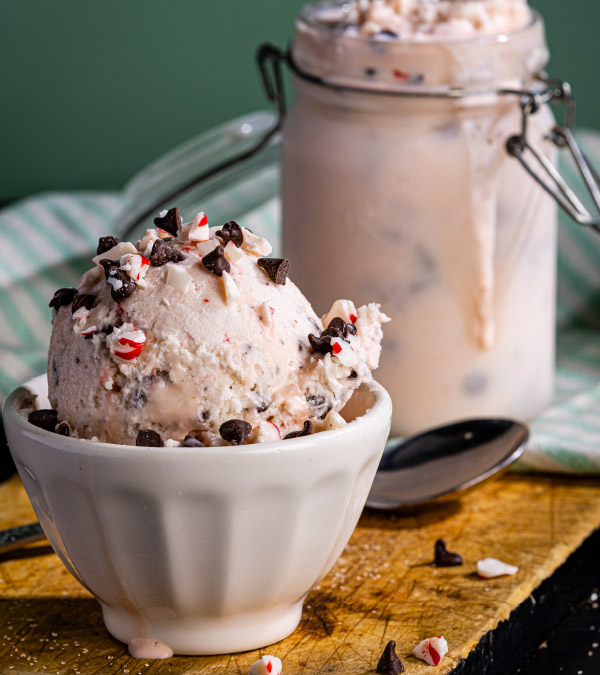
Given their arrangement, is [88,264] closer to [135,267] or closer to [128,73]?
[128,73]

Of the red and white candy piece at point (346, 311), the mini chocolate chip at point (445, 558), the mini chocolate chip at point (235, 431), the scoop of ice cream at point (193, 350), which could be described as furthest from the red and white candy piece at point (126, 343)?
the mini chocolate chip at point (445, 558)

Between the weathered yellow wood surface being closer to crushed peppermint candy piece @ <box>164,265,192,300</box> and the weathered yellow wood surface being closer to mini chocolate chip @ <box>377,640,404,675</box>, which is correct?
mini chocolate chip @ <box>377,640,404,675</box>

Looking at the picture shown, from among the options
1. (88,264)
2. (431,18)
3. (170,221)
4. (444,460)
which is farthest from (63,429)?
(88,264)

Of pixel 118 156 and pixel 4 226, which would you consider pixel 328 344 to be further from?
pixel 118 156

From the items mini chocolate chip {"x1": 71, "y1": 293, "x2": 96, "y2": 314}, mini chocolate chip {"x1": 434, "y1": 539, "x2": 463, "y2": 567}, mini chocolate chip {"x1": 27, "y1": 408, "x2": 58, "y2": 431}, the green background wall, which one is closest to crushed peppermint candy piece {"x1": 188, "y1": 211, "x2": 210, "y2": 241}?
mini chocolate chip {"x1": 71, "y1": 293, "x2": 96, "y2": 314}

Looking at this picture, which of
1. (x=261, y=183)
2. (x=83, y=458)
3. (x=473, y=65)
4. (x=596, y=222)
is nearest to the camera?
(x=83, y=458)

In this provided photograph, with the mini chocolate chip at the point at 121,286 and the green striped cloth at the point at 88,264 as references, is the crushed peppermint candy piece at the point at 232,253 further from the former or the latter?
the green striped cloth at the point at 88,264

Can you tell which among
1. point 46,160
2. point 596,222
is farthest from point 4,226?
point 596,222
